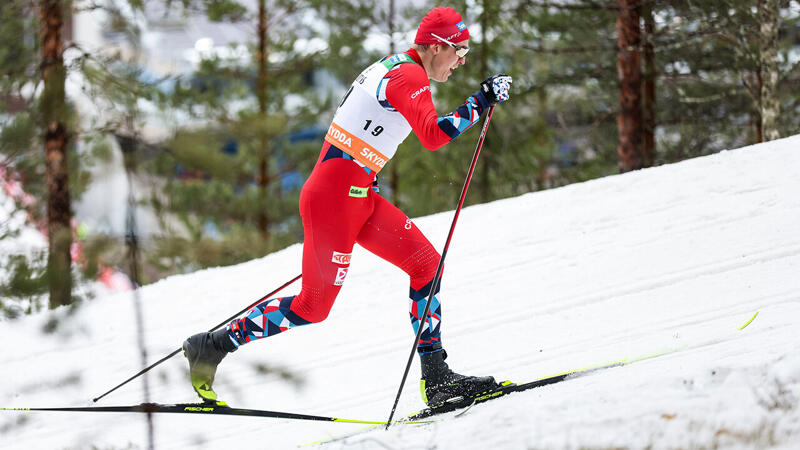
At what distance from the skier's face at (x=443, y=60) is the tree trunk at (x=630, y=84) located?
7704 mm

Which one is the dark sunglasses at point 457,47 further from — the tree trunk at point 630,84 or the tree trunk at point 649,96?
the tree trunk at point 649,96

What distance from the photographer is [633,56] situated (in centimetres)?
1051

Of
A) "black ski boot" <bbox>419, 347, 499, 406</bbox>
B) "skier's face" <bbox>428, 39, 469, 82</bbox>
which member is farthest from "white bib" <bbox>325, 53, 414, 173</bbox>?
"black ski boot" <bbox>419, 347, 499, 406</bbox>

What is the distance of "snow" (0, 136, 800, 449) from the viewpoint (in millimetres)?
2846

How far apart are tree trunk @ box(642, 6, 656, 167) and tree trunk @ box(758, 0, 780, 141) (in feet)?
4.90

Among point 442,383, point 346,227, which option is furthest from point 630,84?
point 346,227

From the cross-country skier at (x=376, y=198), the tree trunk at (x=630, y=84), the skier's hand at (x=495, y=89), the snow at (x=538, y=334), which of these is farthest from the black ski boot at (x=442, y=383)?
the tree trunk at (x=630, y=84)

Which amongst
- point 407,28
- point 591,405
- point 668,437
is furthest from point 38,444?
point 407,28

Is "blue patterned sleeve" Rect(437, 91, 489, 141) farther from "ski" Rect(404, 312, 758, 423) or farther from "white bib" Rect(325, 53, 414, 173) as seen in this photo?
"ski" Rect(404, 312, 758, 423)

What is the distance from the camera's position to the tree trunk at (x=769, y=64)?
995 centimetres

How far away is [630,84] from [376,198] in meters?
8.13

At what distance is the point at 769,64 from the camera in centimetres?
1016

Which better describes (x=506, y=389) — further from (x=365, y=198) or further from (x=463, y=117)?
(x=463, y=117)

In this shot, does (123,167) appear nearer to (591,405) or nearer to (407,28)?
(591,405)
